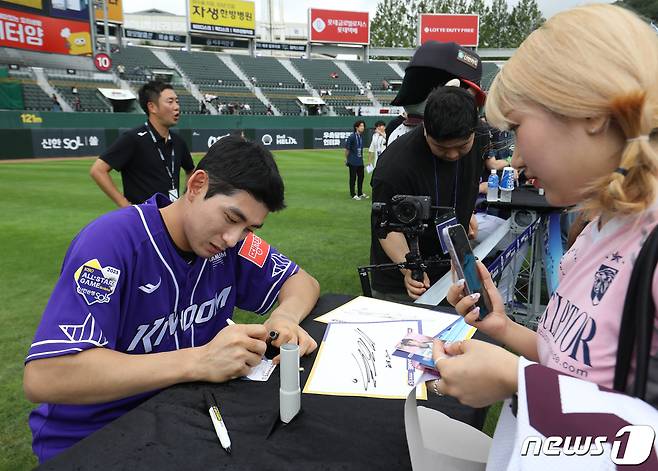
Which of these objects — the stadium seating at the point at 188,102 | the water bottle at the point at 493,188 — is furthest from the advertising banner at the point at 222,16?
the water bottle at the point at 493,188

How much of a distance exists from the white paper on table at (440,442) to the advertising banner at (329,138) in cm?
2518

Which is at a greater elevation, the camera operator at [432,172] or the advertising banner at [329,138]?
the camera operator at [432,172]

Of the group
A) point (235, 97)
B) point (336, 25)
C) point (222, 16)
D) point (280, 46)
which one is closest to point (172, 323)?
point (235, 97)

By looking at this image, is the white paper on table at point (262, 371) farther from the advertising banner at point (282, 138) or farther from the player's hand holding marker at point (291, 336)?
the advertising banner at point (282, 138)

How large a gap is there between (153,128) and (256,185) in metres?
3.44

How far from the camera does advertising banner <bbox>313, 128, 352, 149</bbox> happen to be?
85.0 ft

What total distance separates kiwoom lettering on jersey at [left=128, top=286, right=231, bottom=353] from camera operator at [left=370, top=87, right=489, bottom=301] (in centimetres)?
91

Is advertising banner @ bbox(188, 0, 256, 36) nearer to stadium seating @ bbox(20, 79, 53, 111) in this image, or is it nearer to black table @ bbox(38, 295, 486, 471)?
stadium seating @ bbox(20, 79, 53, 111)

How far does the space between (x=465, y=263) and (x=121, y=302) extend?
3.49 ft

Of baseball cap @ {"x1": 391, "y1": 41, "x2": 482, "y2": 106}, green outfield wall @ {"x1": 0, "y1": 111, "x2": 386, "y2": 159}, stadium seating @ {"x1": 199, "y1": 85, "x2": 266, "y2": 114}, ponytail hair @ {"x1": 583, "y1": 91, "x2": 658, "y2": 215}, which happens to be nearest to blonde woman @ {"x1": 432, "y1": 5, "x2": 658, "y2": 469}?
ponytail hair @ {"x1": 583, "y1": 91, "x2": 658, "y2": 215}

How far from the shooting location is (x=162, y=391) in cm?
142

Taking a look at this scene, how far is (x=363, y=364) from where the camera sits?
160 cm

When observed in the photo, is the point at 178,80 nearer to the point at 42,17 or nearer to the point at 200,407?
the point at 42,17

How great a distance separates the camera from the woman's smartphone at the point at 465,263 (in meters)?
1.24
